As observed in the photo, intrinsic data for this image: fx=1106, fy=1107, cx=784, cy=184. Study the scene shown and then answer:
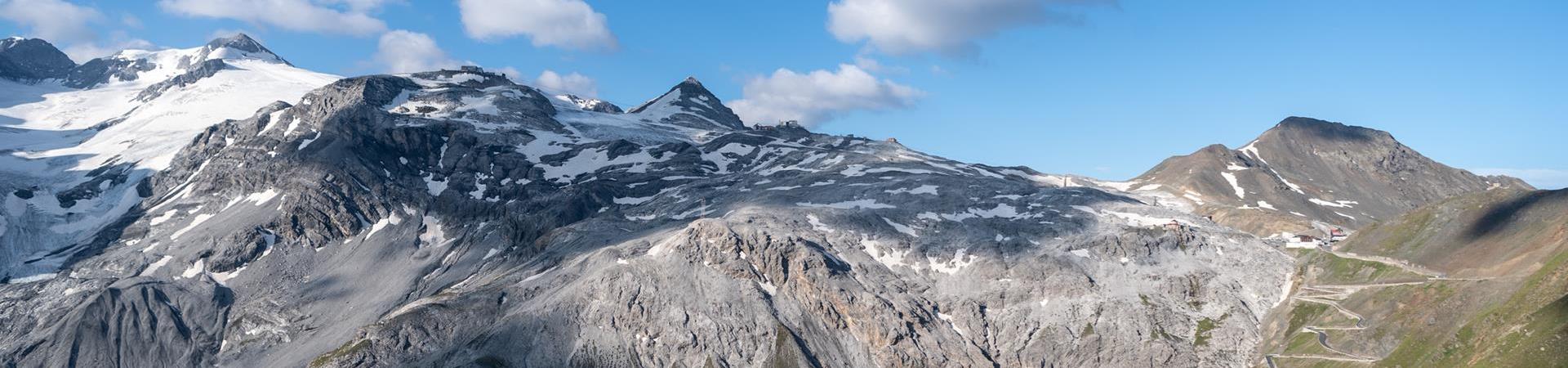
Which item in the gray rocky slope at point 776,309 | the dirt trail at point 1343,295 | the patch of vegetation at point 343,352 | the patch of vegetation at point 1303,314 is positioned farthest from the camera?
the gray rocky slope at point 776,309

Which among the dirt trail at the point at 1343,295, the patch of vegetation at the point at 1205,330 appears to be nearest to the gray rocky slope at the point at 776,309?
the patch of vegetation at the point at 1205,330

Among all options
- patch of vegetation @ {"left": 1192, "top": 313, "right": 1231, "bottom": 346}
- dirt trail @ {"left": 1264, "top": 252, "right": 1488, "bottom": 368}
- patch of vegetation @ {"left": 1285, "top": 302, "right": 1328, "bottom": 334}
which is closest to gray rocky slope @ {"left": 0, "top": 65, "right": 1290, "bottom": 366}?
patch of vegetation @ {"left": 1192, "top": 313, "right": 1231, "bottom": 346}

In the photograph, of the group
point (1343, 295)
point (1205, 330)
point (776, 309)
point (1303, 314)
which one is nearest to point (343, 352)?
point (776, 309)

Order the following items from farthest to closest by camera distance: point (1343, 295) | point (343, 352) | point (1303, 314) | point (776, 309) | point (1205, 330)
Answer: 1. point (776, 309)
2. point (1205, 330)
3. point (343, 352)
4. point (1303, 314)
5. point (1343, 295)

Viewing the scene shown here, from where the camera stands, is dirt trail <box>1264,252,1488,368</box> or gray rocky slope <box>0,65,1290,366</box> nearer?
dirt trail <box>1264,252,1488,368</box>

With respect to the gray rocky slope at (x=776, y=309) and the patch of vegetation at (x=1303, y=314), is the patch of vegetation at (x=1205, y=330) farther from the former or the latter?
the patch of vegetation at (x=1303, y=314)

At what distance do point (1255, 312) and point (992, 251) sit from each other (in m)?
42.0

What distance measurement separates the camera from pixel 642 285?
173625 millimetres

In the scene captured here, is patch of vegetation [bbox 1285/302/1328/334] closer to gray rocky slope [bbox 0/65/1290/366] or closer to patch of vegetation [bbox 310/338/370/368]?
gray rocky slope [bbox 0/65/1290/366]

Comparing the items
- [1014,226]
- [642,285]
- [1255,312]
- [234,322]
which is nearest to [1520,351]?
[1255,312]

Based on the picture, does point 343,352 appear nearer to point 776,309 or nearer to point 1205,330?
point 776,309

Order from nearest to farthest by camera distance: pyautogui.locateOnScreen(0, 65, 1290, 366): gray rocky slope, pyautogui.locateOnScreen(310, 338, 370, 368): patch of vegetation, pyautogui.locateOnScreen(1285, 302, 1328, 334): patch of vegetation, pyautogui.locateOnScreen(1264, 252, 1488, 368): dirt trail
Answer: pyautogui.locateOnScreen(1264, 252, 1488, 368): dirt trail, pyautogui.locateOnScreen(1285, 302, 1328, 334): patch of vegetation, pyautogui.locateOnScreen(310, 338, 370, 368): patch of vegetation, pyautogui.locateOnScreen(0, 65, 1290, 366): gray rocky slope

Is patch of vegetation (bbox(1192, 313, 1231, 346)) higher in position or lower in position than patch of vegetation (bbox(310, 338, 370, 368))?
higher

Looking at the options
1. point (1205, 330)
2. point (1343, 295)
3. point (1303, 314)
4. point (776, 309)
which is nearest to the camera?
point (1343, 295)
